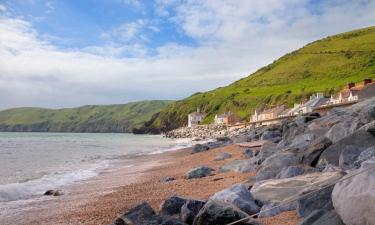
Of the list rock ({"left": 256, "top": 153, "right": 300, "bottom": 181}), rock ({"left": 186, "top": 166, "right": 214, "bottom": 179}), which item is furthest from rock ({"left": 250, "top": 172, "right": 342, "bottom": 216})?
rock ({"left": 186, "top": 166, "right": 214, "bottom": 179})

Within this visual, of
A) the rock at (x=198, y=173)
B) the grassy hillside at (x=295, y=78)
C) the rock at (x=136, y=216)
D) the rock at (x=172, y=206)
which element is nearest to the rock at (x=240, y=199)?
the rock at (x=172, y=206)

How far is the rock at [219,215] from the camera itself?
6855 millimetres

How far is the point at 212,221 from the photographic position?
6914mm

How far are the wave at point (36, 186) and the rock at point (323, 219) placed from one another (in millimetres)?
11798

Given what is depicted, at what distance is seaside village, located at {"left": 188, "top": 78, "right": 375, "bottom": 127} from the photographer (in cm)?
4406

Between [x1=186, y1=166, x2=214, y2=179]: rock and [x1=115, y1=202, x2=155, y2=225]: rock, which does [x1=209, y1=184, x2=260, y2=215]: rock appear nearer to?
[x1=115, y1=202, x2=155, y2=225]: rock

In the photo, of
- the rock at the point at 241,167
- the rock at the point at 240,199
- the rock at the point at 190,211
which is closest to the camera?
the rock at the point at 190,211

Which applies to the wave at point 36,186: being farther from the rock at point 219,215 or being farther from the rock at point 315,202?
the rock at point 315,202

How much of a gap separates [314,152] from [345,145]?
36.0 inches

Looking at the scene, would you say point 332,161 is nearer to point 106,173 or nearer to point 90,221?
point 90,221

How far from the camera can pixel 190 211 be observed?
779cm

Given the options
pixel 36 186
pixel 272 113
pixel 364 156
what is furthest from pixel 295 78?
pixel 364 156

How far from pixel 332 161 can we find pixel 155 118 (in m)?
177

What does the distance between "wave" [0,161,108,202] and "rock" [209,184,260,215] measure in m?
9.47
